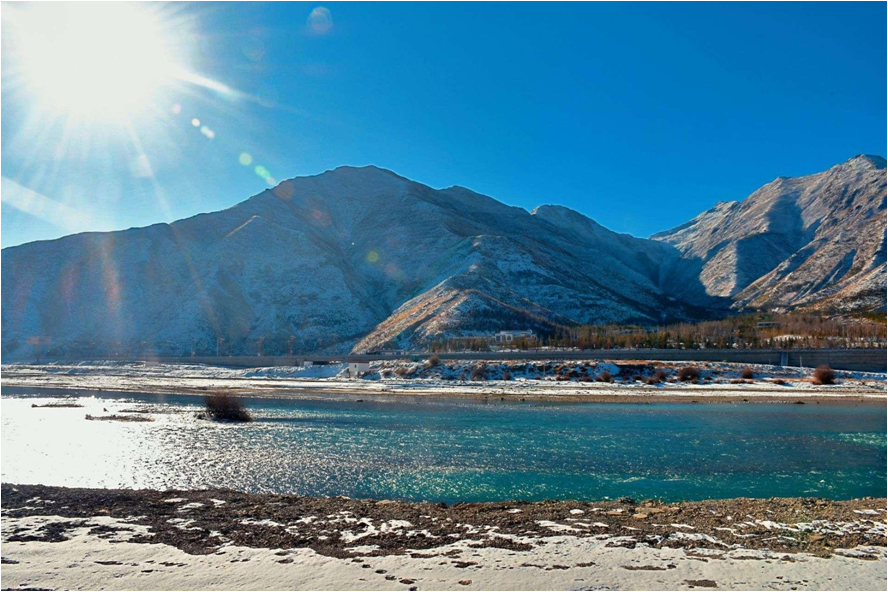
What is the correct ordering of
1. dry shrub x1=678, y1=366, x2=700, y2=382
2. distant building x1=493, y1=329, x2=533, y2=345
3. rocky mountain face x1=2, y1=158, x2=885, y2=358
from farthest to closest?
rocky mountain face x1=2, y1=158, x2=885, y2=358, distant building x1=493, y1=329, x2=533, y2=345, dry shrub x1=678, y1=366, x2=700, y2=382

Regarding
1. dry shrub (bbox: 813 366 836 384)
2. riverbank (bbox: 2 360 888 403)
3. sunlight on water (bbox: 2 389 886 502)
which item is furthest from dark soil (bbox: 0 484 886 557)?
dry shrub (bbox: 813 366 836 384)

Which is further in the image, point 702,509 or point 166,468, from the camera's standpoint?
point 166,468

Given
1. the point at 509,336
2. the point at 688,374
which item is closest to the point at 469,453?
the point at 688,374

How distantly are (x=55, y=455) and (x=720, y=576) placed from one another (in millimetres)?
30036

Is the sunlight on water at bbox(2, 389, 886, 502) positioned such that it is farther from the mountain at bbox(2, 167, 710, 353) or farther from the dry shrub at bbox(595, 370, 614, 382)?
the mountain at bbox(2, 167, 710, 353)

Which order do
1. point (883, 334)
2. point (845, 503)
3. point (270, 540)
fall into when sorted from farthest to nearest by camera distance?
point (883, 334)
point (845, 503)
point (270, 540)

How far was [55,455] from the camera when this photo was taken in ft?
90.5

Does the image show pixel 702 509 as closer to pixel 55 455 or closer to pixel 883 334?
pixel 55 455

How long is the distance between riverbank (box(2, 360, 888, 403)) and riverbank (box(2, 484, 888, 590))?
4500 cm

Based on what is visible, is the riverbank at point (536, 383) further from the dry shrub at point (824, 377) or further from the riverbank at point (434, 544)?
the riverbank at point (434, 544)

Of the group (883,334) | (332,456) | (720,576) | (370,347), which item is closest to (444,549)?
(720,576)

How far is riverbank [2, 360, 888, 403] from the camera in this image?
63656mm

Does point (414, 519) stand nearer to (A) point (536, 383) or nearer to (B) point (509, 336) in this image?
(A) point (536, 383)

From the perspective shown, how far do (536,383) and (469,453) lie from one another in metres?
50.4
